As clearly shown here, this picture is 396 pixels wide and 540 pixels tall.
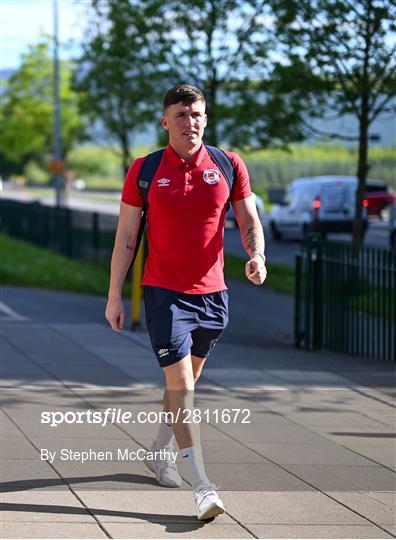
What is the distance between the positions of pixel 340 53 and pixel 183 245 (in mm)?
12861

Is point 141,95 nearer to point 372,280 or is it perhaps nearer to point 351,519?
point 372,280

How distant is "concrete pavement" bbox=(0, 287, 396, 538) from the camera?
227 inches

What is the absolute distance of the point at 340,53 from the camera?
18.3 m

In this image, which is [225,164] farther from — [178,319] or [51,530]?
[51,530]

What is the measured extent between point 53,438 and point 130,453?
1.83 ft

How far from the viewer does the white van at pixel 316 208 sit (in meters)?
35.4

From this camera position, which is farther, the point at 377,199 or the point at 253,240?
the point at 377,199

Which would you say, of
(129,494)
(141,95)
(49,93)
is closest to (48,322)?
(129,494)

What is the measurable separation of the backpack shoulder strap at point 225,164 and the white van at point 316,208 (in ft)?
94.9

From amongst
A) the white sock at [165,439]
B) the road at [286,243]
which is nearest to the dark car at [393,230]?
the road at [286,243]

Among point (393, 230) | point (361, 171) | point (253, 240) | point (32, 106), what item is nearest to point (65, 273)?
point (361, 171)

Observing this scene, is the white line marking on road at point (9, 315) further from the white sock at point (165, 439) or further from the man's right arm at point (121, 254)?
the man's right arm at point (121, 254)

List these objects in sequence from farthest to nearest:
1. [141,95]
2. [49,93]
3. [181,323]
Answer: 1. [49,93]
2. [141,95]
3. [181,323]

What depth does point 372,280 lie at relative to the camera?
1271 centimetres
